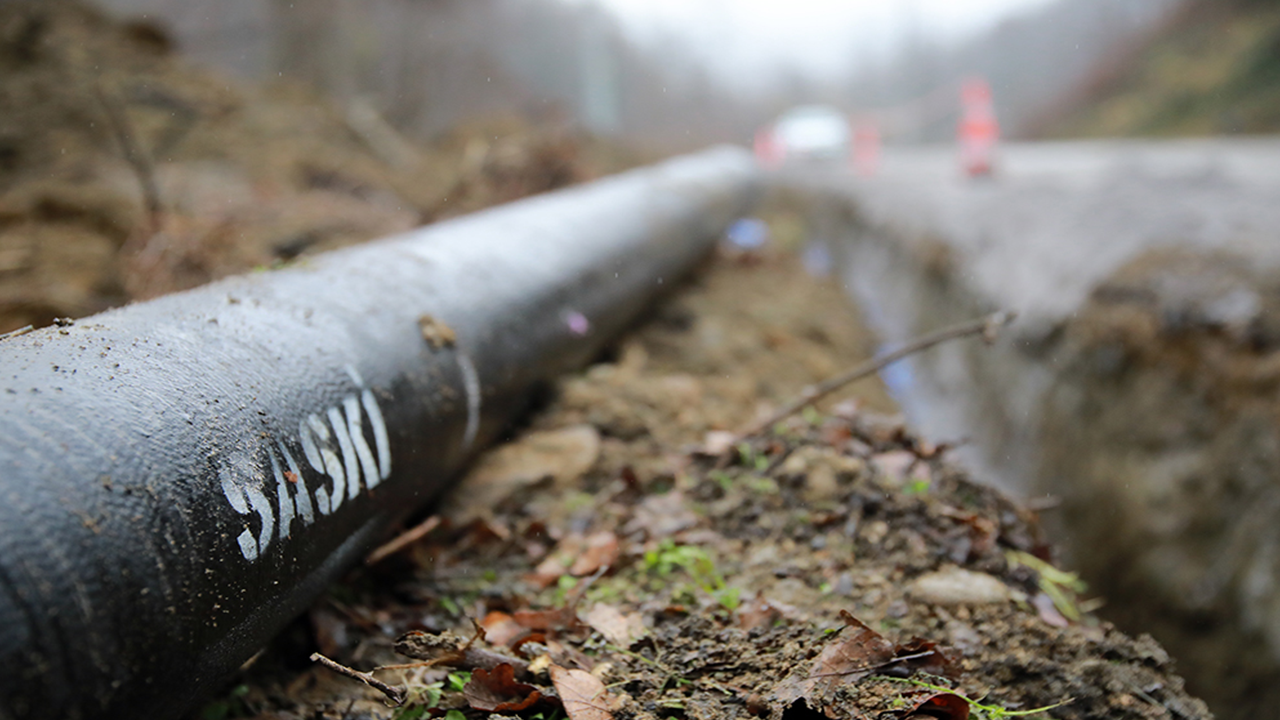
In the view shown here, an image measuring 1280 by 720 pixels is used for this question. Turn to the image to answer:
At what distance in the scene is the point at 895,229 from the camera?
5551mm

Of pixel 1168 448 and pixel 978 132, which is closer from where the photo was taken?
pixel 1168 448

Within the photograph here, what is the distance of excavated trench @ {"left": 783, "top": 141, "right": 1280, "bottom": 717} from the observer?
2115 mm

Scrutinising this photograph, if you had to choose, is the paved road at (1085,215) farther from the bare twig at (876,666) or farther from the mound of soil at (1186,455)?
the bare twig at (876,666)

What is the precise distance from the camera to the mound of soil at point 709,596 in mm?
1196

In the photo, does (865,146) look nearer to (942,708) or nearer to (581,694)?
(942,708)

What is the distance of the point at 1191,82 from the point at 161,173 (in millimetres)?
16227

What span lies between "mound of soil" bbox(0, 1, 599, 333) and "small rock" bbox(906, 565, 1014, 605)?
2.63 m

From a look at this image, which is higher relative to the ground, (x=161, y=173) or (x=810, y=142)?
(x=810, y=142)

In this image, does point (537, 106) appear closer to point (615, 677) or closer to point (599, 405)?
point (599, 405)

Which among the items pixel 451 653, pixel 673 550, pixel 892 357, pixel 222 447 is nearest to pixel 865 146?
pixel 892 357

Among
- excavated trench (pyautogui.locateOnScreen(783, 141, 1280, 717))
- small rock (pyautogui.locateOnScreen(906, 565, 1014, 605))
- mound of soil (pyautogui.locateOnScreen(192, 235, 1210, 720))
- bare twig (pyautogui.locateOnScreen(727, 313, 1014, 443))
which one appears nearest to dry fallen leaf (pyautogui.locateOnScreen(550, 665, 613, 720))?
mound of soil (pyautogui.locateOnScreen(192, 235, 1210, 720))

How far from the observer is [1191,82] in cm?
1317

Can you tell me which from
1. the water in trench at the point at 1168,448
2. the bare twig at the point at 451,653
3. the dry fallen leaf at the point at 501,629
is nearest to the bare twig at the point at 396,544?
the dry fallen leaf at the point at 501,629

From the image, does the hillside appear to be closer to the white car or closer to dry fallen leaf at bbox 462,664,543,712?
the white car
